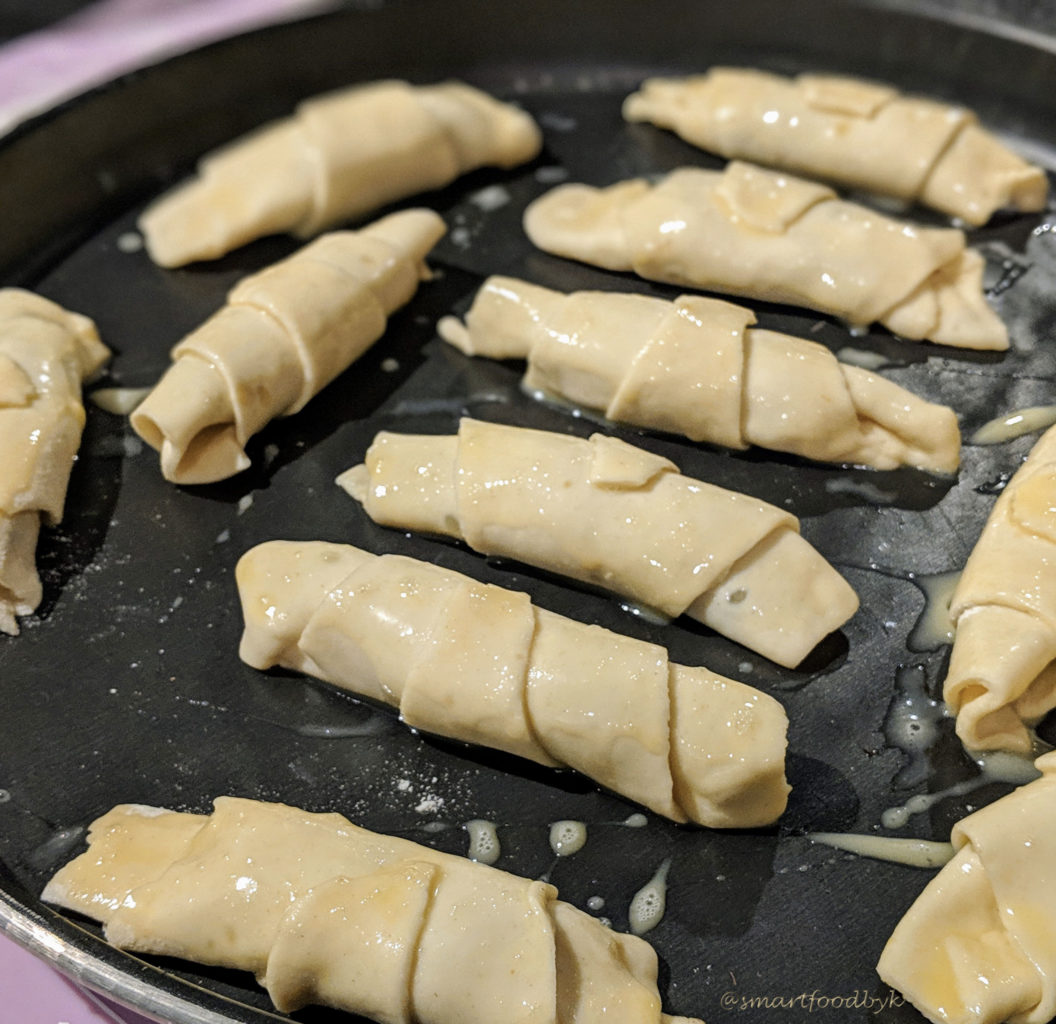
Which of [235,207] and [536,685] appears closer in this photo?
[536,685]

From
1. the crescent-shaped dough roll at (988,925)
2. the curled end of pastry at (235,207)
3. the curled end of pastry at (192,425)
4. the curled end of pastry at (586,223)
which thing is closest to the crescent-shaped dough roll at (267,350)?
the curled end of pastry at (192,425)

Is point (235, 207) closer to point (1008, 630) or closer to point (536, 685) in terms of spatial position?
point (536, 685)

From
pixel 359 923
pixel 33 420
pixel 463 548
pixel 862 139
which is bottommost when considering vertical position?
pixel 359 923

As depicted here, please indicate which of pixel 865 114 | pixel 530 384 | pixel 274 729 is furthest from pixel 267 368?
pixel 865 114

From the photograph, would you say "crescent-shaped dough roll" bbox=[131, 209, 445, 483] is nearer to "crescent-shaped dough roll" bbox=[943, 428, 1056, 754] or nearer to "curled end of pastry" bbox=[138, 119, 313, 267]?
"curled end of pastry" bbox=[138, 119, 313, 267]

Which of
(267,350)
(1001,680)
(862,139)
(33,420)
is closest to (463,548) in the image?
(267,350)

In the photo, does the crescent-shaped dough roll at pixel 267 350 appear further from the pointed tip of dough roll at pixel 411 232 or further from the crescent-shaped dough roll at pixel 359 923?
the crescent-shaped dough roll at pixel 359 923

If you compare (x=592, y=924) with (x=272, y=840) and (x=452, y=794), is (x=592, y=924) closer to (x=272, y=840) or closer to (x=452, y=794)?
(x=452, y=794)
